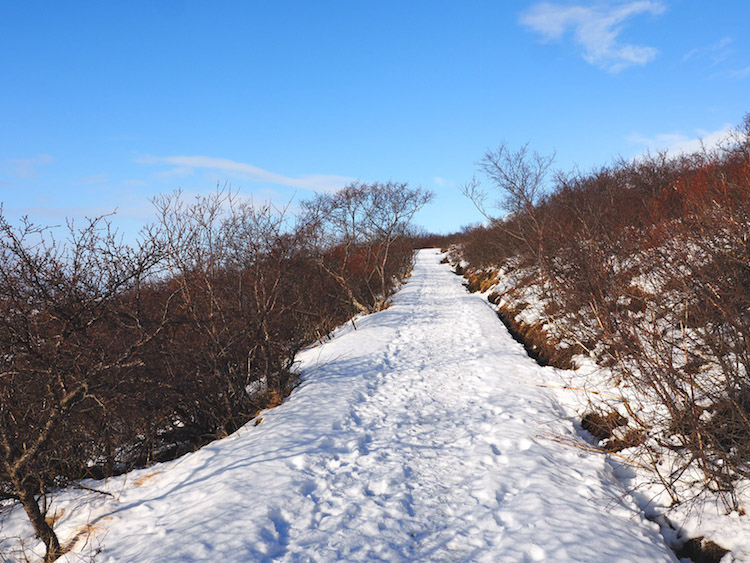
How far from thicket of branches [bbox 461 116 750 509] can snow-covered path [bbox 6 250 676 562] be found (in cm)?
96

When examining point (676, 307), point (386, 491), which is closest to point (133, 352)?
point (386, 491)

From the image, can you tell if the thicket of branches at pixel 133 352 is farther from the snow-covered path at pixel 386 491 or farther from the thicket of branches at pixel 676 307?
the thicket of branches at pixel 676 307

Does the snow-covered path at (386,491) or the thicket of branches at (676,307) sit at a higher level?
the thicket of branches at (676,307)

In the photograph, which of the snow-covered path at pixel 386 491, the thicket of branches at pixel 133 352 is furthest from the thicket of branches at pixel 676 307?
the thicket of branches at pixel 133 352

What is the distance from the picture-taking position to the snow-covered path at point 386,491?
3.34 meters

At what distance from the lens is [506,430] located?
5.49m

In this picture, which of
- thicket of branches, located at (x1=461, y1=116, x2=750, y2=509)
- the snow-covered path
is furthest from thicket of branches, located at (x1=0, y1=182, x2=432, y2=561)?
thicket of branches, located at (x1=461, y1=116, x2=750, y2=509)

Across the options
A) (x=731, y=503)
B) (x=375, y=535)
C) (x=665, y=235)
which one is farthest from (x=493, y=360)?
(x=375, y=535)

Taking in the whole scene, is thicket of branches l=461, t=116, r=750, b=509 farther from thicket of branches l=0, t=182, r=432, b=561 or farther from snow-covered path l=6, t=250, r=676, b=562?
thicket of branches l=0, t=182, r=432, b=561

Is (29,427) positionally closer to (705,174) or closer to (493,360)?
(493,360)

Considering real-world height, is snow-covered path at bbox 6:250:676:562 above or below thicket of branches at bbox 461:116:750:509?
below

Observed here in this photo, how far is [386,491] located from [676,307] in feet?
17.3

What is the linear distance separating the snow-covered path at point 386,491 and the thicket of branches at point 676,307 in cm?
96

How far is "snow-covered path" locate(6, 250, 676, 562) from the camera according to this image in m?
3.34
